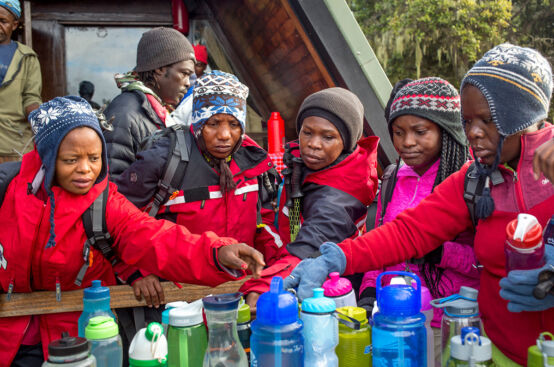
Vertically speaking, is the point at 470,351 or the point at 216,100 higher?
the point at 216,100

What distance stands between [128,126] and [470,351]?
306 centimetres

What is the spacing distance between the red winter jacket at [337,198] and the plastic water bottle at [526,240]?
50.0 inches

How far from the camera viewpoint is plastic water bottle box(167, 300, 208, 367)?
162 cm

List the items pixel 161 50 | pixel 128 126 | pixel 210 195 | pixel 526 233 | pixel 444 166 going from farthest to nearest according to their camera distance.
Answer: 1. pixel 161 50
2. pixel 128 126
3. pixel 210 195
4. pixel 444 166
5. pixel 526 233

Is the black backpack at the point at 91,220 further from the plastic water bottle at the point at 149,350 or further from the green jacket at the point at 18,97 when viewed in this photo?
the green jacket at the point at 18,97

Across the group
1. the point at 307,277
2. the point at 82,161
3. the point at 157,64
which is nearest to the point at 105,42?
the point at 157,64

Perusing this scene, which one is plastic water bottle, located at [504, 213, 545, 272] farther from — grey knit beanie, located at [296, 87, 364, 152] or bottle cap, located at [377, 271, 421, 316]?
grey knit beanie, located at [296, 87, 364, 152]

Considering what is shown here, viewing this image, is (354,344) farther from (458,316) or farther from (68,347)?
(68,347)

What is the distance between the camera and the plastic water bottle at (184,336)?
5.32ft

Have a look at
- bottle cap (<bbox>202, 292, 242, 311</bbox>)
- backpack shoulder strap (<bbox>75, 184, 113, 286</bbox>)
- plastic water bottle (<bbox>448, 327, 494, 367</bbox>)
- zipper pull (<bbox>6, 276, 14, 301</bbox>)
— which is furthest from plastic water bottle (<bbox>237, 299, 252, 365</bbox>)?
zipper pull (<bbox>6, 276, 14, 301</bbox>)

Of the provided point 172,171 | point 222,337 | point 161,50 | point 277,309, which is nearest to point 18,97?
point 161,50

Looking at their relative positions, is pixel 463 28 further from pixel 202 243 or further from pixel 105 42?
pixel 202 243

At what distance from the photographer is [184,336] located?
1.63 meters

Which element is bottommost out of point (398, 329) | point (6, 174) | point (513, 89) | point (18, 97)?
point (398, 329)
